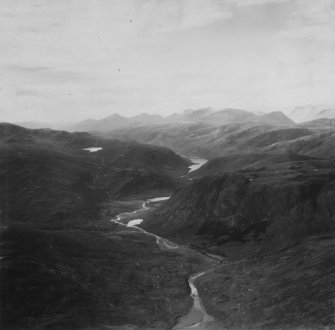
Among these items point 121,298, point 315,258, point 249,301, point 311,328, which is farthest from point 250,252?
point 311,328

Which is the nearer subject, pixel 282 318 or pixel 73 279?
pixel 282 318

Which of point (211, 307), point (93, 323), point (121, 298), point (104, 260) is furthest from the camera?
point (104, 260)

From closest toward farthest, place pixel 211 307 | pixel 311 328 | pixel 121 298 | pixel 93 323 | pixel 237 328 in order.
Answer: pixel 311 328, pixel 237 328, pixel 93 323, pixel 211 307, pixel 121 298

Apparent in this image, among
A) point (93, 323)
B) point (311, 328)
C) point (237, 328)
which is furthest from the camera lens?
point (93, 323)

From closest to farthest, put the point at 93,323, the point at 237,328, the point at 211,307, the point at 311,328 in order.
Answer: the point at 311,328 < the point at 237,328 < the point at 93,323 < the point at 211,307

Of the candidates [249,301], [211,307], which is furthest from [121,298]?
[249,301]

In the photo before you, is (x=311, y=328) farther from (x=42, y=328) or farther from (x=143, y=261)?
(x=143, y=261)

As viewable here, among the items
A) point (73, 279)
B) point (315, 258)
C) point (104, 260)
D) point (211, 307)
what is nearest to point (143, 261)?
point (104, 260)

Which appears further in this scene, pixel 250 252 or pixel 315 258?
pixel 250 252

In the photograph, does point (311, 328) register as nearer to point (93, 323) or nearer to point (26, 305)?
point (93, 323)
